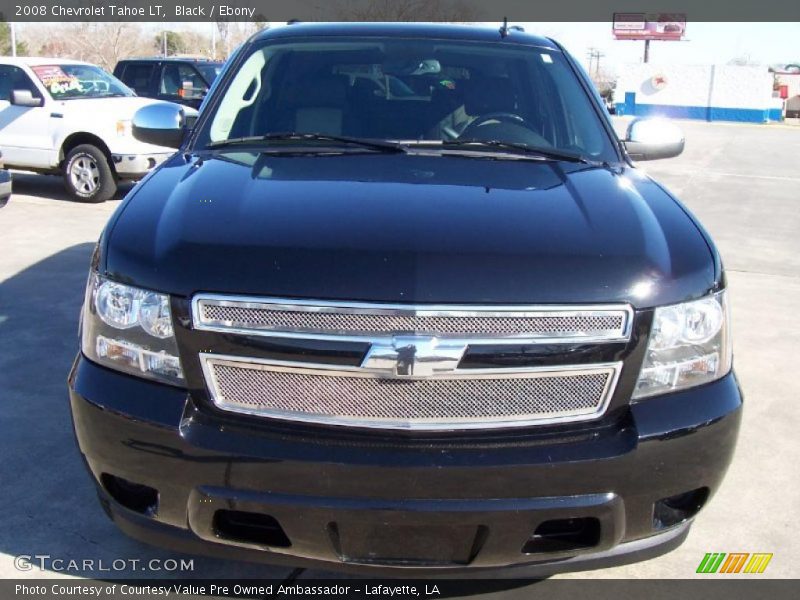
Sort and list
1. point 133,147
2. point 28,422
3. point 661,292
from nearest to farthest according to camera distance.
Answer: point 661,292, point 28,422, point 133,147

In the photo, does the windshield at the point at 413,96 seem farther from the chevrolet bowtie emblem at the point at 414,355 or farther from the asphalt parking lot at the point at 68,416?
the asphalt parking lot at the point at 68,416

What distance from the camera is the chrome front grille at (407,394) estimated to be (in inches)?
88.2

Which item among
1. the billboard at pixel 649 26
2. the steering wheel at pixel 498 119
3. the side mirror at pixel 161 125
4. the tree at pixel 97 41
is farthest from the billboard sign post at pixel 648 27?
the side mirror at pixel 161 125

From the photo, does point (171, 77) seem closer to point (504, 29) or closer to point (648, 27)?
point (504, 29)

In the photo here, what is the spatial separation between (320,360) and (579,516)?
794 millimetres

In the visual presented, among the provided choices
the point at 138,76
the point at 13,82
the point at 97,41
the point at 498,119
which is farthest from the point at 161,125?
the point at 97,41

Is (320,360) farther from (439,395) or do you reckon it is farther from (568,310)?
(568,310)

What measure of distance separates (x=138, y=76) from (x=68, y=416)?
12.1 meters

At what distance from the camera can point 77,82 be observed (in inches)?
422

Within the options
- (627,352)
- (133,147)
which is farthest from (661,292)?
(133,147)

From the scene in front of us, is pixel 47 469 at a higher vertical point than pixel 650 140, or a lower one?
lower

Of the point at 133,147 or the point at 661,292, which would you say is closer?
the point at 661,292

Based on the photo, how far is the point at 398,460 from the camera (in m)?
2.17

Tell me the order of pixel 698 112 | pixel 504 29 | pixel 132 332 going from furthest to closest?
pixel 698 112 < pixel 504 29 < pixel 132 332
